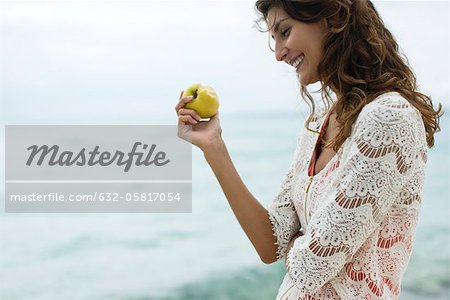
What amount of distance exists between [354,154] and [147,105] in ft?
11.2

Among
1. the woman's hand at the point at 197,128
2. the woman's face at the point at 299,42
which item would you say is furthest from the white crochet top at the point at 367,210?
the woman's hand at the point at 197,128

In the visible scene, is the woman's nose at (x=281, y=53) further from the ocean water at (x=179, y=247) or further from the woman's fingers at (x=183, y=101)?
the ocean water at (x=179, y=247)

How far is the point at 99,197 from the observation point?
550 cm

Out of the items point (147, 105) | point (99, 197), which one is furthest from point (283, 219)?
point (99, 197)

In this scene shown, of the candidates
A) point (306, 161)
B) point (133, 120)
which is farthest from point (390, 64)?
point (133, 120)

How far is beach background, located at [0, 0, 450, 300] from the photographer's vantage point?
14.5 feet

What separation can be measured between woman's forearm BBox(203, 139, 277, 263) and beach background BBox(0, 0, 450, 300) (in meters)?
2.84

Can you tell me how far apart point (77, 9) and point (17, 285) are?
5.87ft

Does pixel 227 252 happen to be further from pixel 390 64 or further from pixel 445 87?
pixel 390 64

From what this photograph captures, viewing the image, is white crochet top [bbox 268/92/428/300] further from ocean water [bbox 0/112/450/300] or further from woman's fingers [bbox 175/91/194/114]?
ocean water [bbox 0/112/450/300]

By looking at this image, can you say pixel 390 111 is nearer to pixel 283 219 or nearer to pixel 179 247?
pixel 283 219

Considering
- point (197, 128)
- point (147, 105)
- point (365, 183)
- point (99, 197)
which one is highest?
point (365, 183)

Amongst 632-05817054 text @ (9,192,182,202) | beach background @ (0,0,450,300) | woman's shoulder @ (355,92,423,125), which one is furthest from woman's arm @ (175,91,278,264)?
632-05817054 text @ (9,192,182,202)

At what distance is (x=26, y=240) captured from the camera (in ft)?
15.3
